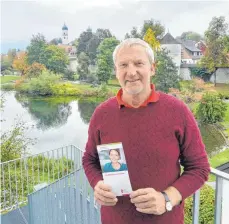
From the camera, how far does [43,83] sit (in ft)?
31.7

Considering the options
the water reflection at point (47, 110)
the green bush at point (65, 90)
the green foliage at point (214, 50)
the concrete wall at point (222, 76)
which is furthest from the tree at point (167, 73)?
the water reflection at point (47, 110)

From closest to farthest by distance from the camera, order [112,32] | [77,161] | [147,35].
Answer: [77,161] < [147,35] < [112,32]

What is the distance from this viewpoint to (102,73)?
8297mm

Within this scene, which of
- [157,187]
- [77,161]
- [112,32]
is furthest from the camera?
[112,32]

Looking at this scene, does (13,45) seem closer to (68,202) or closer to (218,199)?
(68,202)

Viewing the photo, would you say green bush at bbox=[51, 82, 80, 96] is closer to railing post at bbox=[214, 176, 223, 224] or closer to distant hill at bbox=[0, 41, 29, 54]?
distant hill at bbox=[0, 41, 29, 54]

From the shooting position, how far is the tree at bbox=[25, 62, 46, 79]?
933 centimetres

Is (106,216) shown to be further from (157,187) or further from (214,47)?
(214,47)

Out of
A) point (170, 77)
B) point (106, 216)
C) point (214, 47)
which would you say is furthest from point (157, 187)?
point (214, 47)

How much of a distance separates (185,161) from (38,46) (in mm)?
10016

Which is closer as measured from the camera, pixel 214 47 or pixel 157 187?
pixel 157 187

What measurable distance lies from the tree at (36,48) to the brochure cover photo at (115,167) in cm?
951

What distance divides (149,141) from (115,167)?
0.10 metres

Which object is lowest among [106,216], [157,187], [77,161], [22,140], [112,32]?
[22,140]
